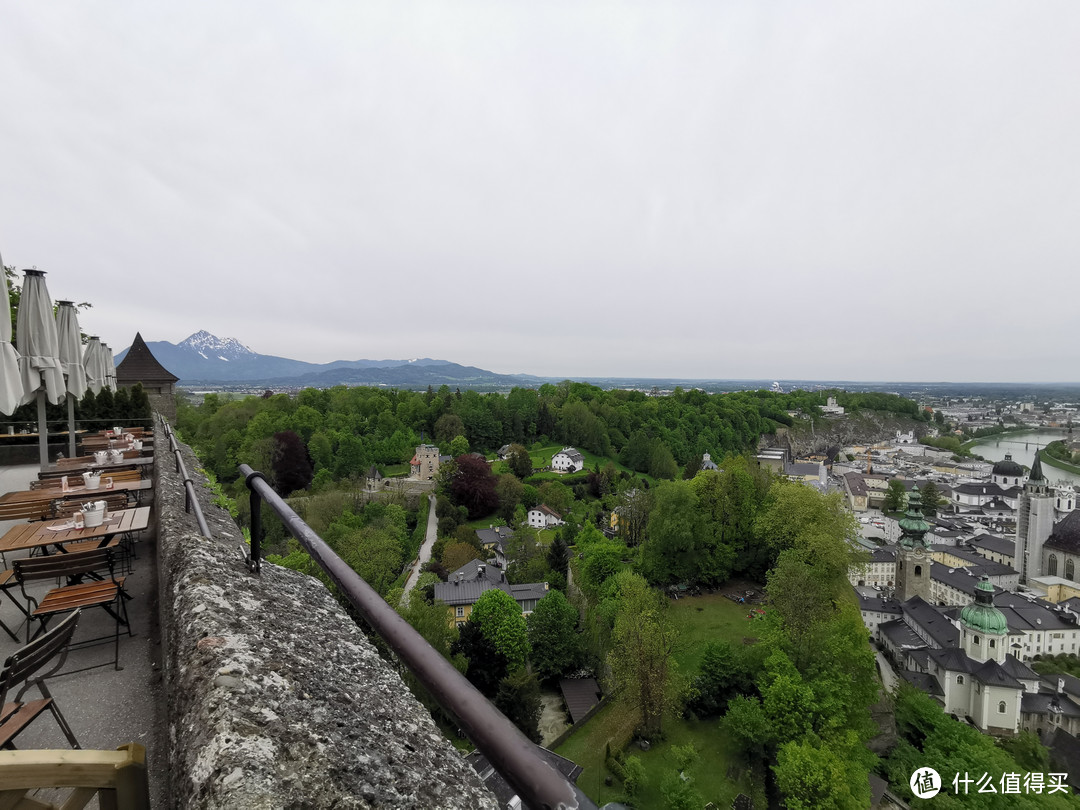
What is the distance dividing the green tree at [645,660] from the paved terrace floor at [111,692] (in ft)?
41.2

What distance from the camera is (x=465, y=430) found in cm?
5478

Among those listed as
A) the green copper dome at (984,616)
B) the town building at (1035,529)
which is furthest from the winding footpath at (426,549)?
the town building at (1035,529)

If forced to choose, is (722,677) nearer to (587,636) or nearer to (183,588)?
(587,636)

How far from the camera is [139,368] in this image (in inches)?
981

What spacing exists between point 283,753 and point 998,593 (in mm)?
36202

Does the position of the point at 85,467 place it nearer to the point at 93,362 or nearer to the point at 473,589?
the point at 93,362

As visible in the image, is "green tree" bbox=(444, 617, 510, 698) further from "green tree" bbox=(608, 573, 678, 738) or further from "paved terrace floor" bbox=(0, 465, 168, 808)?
"paved terrace floor" bbox=(0, 465, 168, 808)

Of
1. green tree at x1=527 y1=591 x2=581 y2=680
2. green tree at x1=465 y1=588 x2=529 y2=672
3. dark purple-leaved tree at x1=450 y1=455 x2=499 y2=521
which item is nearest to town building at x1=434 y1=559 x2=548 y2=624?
green tree at x1=527 y1=591 x2=581 y2=680

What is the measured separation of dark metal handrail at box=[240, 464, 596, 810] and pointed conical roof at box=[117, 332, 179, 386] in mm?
29639

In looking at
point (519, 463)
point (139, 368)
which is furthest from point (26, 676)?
point (519, 463)

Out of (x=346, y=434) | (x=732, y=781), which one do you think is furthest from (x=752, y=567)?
(x=346, y=434)

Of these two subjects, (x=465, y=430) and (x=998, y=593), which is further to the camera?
(x=465, y=430)

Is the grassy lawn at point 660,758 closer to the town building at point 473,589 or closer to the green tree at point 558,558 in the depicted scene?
the town building at point 473,589

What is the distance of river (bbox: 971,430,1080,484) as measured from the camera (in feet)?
285
